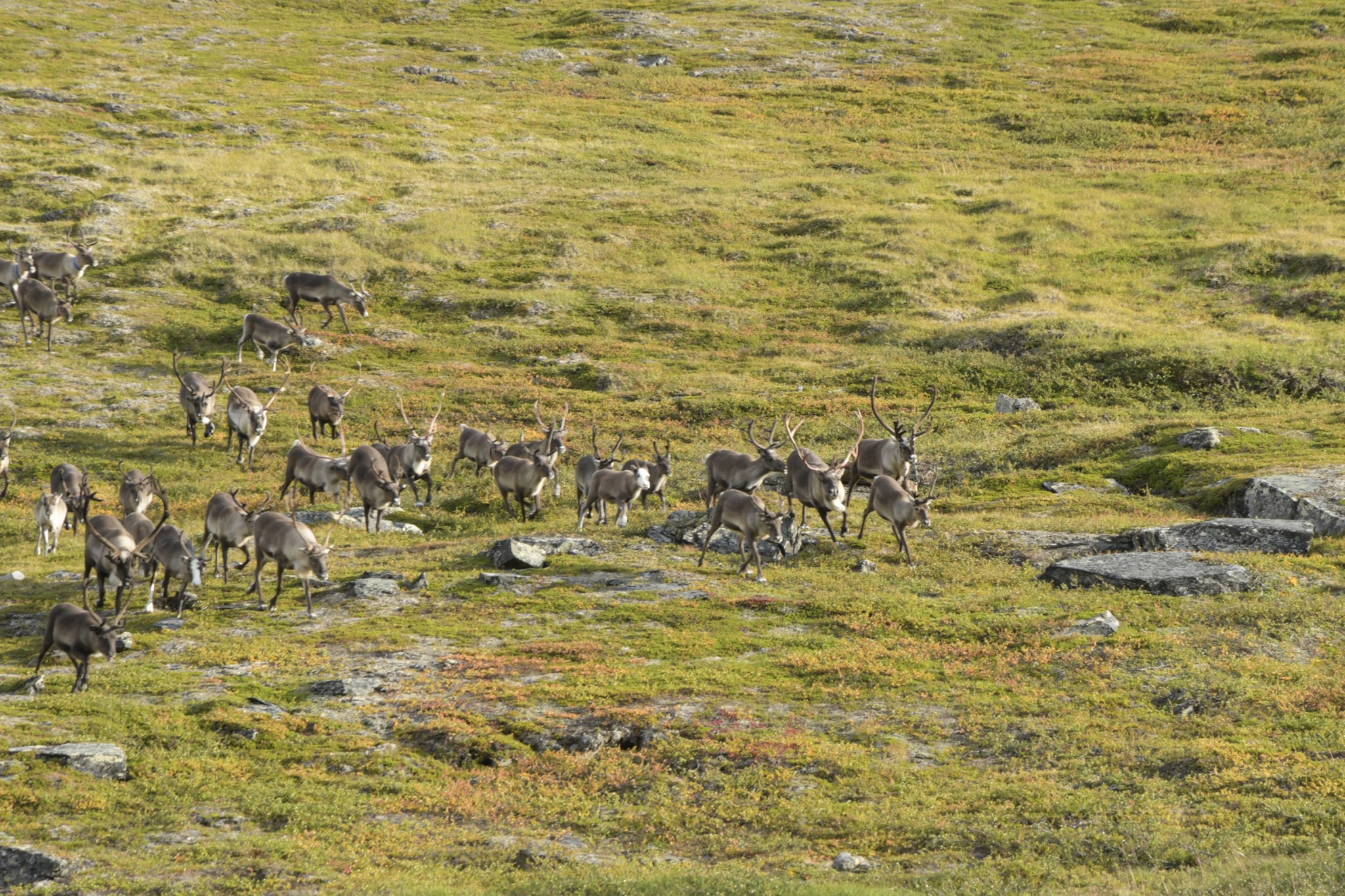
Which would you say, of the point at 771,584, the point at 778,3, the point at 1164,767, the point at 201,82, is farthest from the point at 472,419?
the point at 778,3

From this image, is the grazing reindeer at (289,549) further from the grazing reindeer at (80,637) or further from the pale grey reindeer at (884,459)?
the pale grey reindeer at (884,459)

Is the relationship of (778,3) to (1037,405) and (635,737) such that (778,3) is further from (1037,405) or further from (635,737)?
(635,737)

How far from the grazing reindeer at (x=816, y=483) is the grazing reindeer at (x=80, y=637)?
15083 mm

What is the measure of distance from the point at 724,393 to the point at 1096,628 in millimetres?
25167

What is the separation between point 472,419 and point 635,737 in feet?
87.4

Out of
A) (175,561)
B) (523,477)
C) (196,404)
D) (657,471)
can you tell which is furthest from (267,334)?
(175,561)

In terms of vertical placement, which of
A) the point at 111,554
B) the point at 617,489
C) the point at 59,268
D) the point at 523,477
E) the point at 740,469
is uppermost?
the point at 59,268

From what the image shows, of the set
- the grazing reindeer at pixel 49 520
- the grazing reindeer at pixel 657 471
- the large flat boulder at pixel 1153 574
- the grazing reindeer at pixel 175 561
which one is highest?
the large flat boulder at pixel 1153 574

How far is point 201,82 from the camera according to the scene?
3853 inches

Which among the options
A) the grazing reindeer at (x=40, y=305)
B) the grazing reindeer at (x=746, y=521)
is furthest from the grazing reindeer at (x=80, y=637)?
the grazing reindeer at (x=40, y=305)

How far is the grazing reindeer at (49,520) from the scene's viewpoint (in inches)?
1089

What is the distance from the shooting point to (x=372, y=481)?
29062 millimetres

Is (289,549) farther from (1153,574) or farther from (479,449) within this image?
(1153,574)

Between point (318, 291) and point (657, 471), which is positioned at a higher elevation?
point (318, 291)
